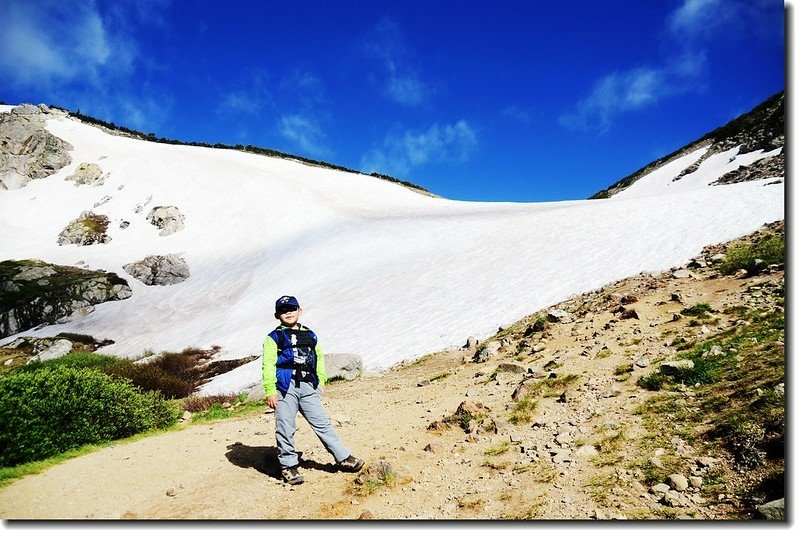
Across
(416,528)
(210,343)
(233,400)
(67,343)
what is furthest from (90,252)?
(416,528)

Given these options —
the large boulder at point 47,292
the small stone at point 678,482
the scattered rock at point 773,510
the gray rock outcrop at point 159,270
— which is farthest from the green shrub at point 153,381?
the gray rock outcrop at point 159,270

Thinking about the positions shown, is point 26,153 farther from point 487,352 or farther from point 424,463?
point 424,463

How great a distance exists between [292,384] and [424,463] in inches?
85.5

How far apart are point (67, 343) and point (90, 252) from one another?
64.2 feet

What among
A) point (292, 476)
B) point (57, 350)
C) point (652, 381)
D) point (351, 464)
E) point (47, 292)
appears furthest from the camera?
point (47, 292)

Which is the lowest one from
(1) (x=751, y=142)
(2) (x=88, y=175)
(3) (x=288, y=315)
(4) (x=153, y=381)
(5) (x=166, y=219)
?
(4) (x=153, y=381)

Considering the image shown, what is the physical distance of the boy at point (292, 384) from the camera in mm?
5910

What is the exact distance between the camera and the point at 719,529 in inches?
149

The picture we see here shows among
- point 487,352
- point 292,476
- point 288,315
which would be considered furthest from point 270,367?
point 487,352

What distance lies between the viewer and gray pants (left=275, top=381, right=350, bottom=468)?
593 centimetres

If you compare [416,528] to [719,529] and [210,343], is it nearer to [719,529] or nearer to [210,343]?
[719,529]

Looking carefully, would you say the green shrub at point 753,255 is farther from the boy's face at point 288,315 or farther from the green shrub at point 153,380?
the green shrub at point 153,380

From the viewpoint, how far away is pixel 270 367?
5.89 m

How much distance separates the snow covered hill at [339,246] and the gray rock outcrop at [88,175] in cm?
135
